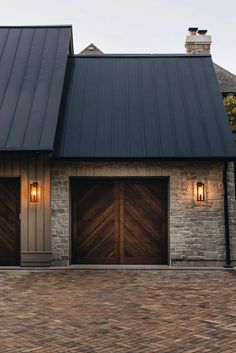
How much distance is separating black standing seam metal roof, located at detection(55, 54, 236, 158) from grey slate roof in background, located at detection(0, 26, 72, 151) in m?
0.63

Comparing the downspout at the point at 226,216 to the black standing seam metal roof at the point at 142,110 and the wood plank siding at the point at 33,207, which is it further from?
the wood plank siding at the point at 33,207

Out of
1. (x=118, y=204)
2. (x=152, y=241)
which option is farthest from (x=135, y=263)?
(x=118, y=204)

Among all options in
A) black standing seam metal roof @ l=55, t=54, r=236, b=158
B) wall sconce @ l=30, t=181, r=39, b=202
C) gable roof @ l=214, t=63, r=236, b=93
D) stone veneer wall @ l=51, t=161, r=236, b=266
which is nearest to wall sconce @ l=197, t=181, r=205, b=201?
stone veneer wall @ l=51, t=161, r=236, b=266

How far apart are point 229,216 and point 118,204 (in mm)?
3085

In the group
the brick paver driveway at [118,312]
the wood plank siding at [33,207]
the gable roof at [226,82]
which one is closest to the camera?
the brick paver driveway at [118,312]

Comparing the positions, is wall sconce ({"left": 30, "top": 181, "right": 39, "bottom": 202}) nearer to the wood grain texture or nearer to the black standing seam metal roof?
the wood grain texture

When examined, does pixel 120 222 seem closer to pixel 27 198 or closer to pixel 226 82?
pixel 27 198

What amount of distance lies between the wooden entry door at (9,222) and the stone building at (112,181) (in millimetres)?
28

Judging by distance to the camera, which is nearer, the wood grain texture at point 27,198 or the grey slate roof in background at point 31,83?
the grey slate roof in background at point 31,83

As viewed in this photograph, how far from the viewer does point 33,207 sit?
38.4 feet

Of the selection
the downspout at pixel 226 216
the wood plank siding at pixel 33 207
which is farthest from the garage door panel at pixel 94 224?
the downspout at pixel 226 216

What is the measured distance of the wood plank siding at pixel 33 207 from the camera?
11.6m

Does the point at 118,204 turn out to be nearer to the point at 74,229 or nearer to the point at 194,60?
the point at 74,229

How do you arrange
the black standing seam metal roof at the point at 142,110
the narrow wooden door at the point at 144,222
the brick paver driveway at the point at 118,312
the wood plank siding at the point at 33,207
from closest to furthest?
the brick paver driveway at the point at 118,312 < the wood plank siding at the point at 33,207 < the black standing seam metal roof at the point at 142,110 < the narrow wooden door at the point at 144,222
